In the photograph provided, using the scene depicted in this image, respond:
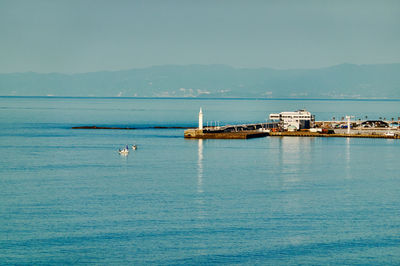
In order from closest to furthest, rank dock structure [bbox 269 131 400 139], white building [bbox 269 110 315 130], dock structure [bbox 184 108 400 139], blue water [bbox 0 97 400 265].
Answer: blue water [bbox 0 97 400 265] < dock structure [bbox 184 108 400 139] < dock structure [bbox 269 131 400 139] < white building [bbox 269 110 315 130]

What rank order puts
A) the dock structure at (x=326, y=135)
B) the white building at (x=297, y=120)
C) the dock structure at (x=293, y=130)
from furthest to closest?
the white building at (x=297, y=120)
the dock structure at (x=326, y=135)
the dock structure at (x=293, y=130)

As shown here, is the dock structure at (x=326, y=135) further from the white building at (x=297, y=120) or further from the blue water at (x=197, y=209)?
the blue water at (x=197, y=209)


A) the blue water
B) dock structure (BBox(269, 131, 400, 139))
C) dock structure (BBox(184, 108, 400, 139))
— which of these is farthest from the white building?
the blue water

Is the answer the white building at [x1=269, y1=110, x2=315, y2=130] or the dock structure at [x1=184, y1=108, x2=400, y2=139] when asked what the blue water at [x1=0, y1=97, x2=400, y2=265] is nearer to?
the dock structure at [x1=184, y1=108, x2=400, y2=139]

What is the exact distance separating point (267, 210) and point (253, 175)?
14.4 m

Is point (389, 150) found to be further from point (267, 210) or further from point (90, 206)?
point (90, 206)

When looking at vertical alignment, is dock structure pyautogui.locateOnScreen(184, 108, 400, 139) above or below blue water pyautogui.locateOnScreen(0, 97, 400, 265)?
above

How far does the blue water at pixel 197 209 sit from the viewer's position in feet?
90.7

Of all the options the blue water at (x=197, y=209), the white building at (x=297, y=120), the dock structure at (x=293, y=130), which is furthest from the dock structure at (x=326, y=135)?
the blue water at (x=197, y=209)

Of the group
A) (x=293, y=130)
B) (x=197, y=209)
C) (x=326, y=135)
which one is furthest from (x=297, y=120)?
(x=197, y=209)

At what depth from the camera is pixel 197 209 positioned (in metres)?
35.5

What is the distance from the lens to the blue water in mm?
27641

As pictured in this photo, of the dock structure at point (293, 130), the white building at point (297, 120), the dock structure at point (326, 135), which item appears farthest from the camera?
the white building at point (297, 120)

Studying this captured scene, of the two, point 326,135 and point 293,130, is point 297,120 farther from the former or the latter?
point 326,135
